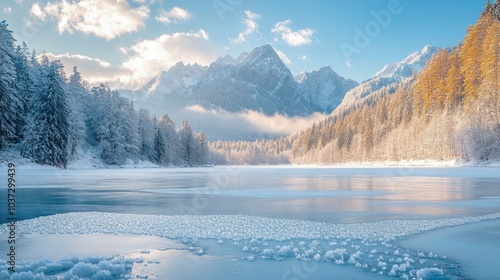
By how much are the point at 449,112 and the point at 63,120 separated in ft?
217

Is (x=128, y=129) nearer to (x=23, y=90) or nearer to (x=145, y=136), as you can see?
(x=145, y=136)

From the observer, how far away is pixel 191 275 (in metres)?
5.90

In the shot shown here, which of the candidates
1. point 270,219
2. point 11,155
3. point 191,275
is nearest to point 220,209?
point 270,219

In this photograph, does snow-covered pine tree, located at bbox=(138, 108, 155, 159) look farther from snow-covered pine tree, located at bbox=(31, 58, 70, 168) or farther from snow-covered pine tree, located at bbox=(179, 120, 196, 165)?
snow-covered pine tree, located at bbox=(31, 58, 70, 168)

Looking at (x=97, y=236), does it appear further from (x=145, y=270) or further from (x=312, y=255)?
(x=312, y=255)

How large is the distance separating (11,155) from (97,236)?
4602cm

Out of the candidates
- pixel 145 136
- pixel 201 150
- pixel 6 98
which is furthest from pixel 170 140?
pixel 6 98

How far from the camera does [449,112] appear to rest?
6359cm

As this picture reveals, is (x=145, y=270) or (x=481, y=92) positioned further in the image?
(x=481, y=92)

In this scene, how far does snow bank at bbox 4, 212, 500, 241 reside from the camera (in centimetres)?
916

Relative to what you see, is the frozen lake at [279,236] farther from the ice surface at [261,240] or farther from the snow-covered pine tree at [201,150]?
the snow-covered pine tree at [201,150]

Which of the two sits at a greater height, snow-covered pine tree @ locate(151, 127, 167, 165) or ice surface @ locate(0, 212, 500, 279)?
snow-covered pine tree @ locate(151, 127, 167, 165)

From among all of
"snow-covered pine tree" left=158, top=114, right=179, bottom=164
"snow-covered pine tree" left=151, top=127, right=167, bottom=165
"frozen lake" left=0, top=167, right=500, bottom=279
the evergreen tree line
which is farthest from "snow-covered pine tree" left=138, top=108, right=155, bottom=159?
"frozen lake" left=0, top=167, right=500, bottom=279

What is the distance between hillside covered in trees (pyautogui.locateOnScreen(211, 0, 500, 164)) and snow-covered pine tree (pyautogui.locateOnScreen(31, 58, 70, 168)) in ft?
202
